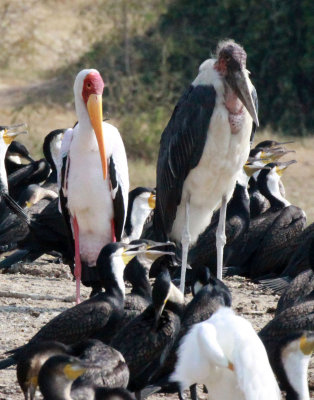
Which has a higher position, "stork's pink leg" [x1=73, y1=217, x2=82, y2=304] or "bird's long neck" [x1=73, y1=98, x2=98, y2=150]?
"bird's long neck" [x1=73, y1=98, x2=98, y2=150]

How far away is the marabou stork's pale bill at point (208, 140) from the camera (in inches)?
351

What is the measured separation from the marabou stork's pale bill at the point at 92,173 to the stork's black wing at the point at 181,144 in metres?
0.37

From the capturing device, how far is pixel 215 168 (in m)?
9.11

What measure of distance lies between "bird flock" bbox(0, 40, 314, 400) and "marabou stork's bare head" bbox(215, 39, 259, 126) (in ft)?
0.03

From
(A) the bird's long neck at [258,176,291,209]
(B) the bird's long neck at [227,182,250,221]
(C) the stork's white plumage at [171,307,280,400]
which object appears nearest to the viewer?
(C) the stork's white plumage at [171,307,280,400]

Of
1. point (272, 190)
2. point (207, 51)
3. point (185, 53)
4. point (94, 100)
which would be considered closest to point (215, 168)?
point (94, 100)

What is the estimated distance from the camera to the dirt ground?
26.0 feet

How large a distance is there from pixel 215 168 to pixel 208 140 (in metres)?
0.24

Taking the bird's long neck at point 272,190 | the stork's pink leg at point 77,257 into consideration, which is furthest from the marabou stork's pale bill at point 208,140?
the bird's long neck at point 272,190

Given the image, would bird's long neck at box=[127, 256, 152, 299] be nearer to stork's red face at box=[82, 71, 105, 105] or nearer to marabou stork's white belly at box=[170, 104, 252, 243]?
marabou stork's white belly at box=[170, 104, 252, 243]

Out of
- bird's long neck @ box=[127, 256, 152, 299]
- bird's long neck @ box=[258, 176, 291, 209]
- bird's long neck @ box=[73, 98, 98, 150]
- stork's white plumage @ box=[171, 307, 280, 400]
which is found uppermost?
bird's long neck @ box=[73, 98, 98, 150]

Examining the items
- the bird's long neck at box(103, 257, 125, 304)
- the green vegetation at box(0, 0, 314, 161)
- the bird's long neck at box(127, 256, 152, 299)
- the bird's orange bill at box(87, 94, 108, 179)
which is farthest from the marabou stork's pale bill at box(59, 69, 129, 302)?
the green vegetation at box(0, 0, 314, 161)

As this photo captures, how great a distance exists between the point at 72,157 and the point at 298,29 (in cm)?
1238

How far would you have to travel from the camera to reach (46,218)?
10.7 metres
